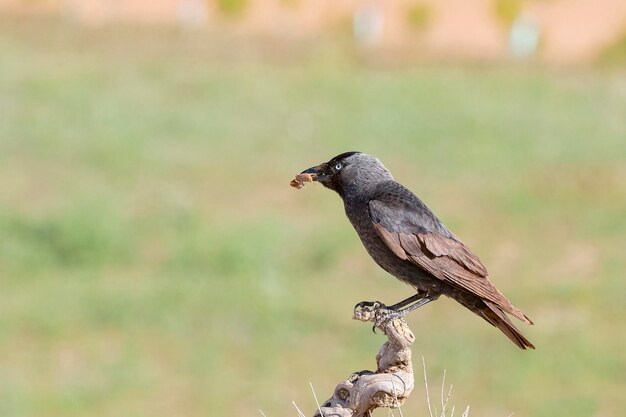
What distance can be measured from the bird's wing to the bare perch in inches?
12.6

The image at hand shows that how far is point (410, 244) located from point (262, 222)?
15534 mm

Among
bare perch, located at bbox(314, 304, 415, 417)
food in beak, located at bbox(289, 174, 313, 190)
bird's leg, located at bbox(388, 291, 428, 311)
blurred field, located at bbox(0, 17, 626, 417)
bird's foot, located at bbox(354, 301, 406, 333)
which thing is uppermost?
blurred field, located at bbox(0, 17, 626, 417)

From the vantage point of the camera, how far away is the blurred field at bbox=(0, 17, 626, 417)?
16.6 meters

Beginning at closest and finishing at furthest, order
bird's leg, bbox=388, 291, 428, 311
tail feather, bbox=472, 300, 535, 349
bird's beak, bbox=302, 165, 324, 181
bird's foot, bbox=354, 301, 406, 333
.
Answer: tail feather, bbox=472, 300, 535, 349 → bird's foot, bbox=354, 301, 406, 333 → bird's leg, bbox=388, 291, 428, 311 → bird's beak, bbox=302, 165, 324, 181

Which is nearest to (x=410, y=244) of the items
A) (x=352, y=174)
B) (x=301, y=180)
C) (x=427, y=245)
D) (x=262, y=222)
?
(x=427, y=245)

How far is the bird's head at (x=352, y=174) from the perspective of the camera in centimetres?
635

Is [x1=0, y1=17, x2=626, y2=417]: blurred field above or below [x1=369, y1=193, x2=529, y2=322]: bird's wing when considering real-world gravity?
above

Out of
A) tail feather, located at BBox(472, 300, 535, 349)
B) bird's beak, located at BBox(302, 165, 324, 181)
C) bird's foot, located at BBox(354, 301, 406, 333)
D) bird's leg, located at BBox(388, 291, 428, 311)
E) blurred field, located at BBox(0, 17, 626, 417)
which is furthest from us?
blurred field, located at BBox(0, 17, 626, 417)

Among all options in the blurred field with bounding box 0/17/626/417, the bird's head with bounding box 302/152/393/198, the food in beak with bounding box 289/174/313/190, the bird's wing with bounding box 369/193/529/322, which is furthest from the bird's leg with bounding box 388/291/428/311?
the blurred field with bounding box 0/17/626/417

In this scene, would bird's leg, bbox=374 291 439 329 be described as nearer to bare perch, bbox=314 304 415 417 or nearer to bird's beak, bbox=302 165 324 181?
bare perch, bbox=314 304 415 417

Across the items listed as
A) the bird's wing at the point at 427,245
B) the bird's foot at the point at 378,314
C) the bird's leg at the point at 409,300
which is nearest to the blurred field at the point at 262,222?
the bird's leg at the point at 409,300

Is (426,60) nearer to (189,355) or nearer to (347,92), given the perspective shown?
(347,92)

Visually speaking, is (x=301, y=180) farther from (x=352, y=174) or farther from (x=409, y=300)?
(x=409, y=300)

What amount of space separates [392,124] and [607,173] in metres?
5.10
